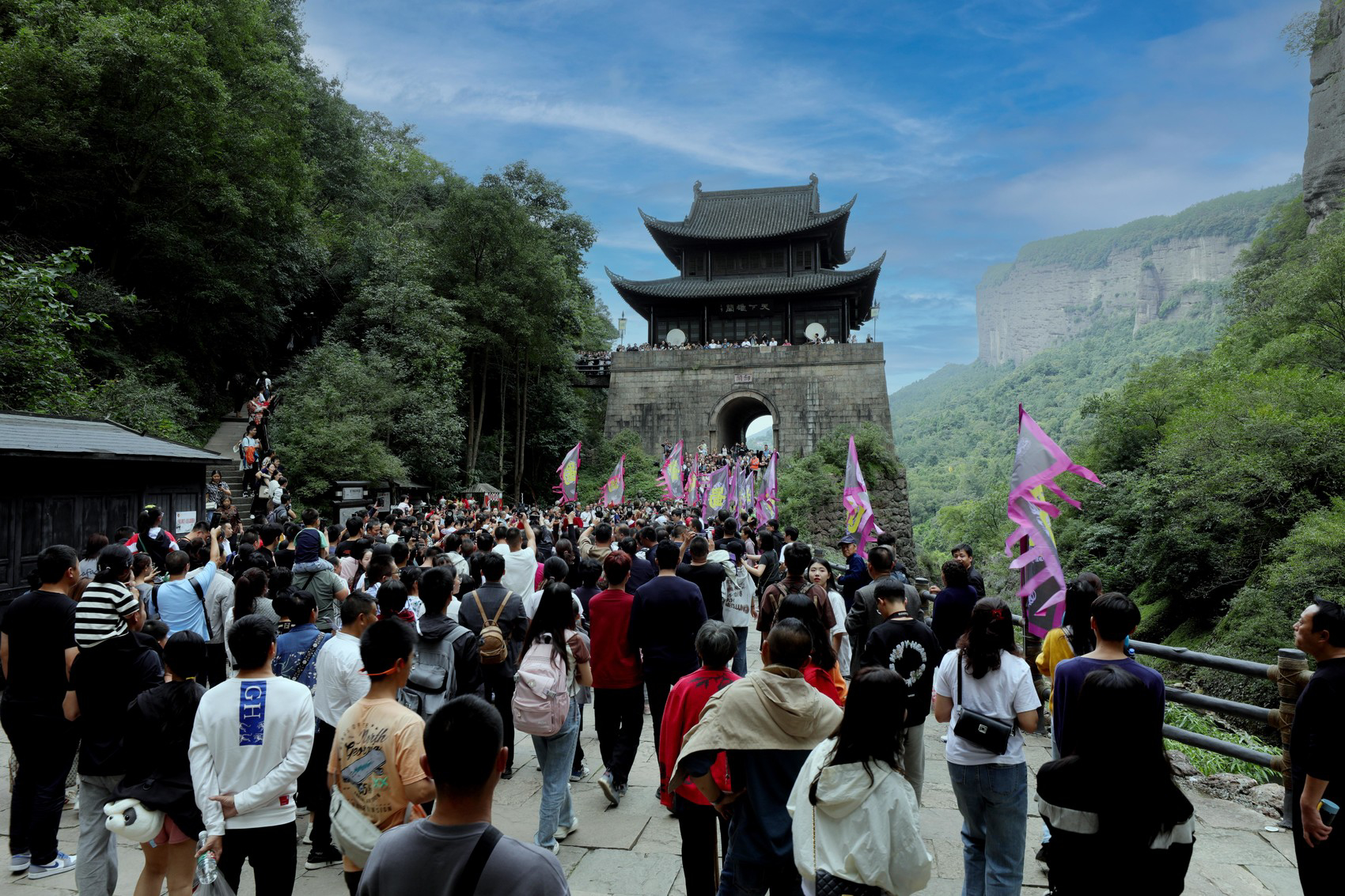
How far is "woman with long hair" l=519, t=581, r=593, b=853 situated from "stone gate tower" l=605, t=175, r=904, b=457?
26.1 meters

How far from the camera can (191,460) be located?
9391 mm

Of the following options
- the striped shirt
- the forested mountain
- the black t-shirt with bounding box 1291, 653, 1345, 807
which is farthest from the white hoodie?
the forested mountain

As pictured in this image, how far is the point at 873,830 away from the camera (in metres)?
2.19

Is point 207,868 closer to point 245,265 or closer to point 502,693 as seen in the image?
point 502,693

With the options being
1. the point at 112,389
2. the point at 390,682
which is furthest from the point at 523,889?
the point at 112,389

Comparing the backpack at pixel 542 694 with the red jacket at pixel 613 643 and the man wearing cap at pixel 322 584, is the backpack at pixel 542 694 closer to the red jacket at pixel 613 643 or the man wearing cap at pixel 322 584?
the red jacket at pixel 613 643

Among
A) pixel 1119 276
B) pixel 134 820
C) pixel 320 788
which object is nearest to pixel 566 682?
pixel 320 788

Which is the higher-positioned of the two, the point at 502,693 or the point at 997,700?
the point at 997,700

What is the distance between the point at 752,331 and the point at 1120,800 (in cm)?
3117

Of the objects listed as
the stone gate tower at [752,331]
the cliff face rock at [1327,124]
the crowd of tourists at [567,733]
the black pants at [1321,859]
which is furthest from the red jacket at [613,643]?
the cliff face rock at [1327,124]

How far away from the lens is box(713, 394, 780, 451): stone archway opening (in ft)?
99.6

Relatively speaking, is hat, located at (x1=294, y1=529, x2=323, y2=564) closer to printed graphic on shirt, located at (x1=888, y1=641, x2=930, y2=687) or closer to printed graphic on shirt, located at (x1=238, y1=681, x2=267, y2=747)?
printed graphic on shirt, located at (x1=238, y1=681, x2=267, y2=747)

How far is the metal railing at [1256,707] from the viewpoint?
380cm

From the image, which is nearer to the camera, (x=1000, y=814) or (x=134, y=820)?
(x=134, y=820)
